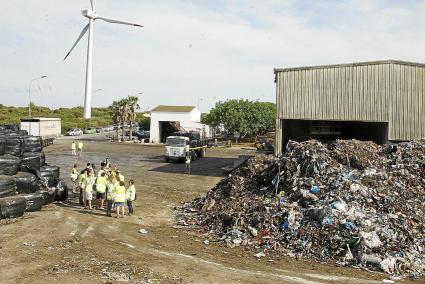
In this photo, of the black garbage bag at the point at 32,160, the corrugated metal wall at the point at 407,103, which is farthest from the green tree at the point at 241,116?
the black garbage bag at the point at 32,160

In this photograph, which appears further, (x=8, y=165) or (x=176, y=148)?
(x=176, y=148)

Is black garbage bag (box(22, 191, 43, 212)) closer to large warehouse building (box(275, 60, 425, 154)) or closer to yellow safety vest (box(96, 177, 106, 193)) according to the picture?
yellow safety vest (box(96, 177, 106, 193))

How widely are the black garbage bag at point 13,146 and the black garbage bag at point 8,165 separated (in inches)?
149

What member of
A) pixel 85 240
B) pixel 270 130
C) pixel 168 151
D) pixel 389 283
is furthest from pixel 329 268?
pixel 270 130

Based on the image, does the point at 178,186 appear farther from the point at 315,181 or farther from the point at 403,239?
the point at 403,239

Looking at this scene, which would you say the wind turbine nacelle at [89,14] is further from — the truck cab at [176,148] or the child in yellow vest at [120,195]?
the child in yellow vest at [120,195]

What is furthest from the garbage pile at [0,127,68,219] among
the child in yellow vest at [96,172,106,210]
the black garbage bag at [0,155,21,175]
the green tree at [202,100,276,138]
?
the green tree at [202,100,276,138]

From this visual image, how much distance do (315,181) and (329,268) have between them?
4.78 m

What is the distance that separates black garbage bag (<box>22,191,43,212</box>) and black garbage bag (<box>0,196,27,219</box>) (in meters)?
0.66

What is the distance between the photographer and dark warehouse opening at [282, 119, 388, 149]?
28906 millimetres

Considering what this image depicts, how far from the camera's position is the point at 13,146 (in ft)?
68.2

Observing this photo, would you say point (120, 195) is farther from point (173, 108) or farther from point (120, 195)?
point (173, 108)

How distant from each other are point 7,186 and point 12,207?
823 mm

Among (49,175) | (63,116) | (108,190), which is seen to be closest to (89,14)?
(63,116)
